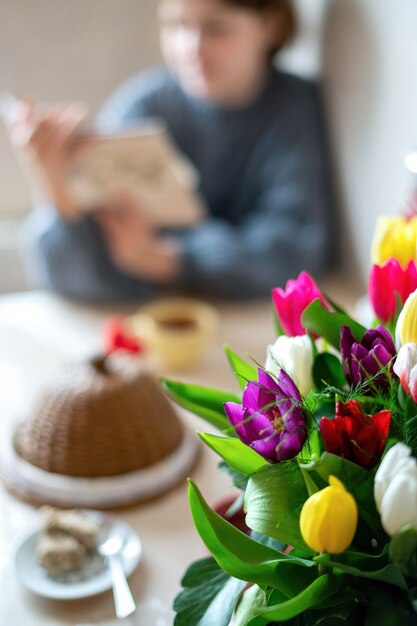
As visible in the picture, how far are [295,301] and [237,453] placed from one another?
112 mm

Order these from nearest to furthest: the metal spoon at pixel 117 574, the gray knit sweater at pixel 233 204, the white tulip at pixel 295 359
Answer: the white tulip at pixel 295 359 < the metal spoon at pixel 117 574 < the gray knit sweater at pixel 233 204

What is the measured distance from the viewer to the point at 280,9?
1386 millimetres

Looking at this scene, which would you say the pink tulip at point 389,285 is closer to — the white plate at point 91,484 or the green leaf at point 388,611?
the green leaf at point 388,611

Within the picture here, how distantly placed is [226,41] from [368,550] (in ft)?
3.32

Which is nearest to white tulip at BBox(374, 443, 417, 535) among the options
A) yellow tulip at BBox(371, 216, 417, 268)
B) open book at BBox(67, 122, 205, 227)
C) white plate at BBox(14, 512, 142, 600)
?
yellow tulip at BBox(371, 216, 417, 268)

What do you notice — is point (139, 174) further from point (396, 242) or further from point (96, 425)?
point (396, 242)

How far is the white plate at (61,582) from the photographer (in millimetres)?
663

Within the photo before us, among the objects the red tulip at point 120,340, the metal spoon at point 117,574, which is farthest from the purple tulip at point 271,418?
the red tulip at point 120,340

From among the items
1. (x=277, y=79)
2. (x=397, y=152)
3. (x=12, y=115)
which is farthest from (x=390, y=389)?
(x=277, y=79)

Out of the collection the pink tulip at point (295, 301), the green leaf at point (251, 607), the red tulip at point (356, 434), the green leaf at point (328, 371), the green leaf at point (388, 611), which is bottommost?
the green leaf at point (251, 607)

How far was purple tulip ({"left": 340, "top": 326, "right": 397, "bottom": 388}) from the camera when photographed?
19.8 inches

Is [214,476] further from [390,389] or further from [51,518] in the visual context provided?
[390,389]

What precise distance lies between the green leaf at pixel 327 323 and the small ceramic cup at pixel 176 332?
0.50 m

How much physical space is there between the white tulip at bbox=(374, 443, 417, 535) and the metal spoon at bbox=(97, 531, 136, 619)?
293 millimetres
